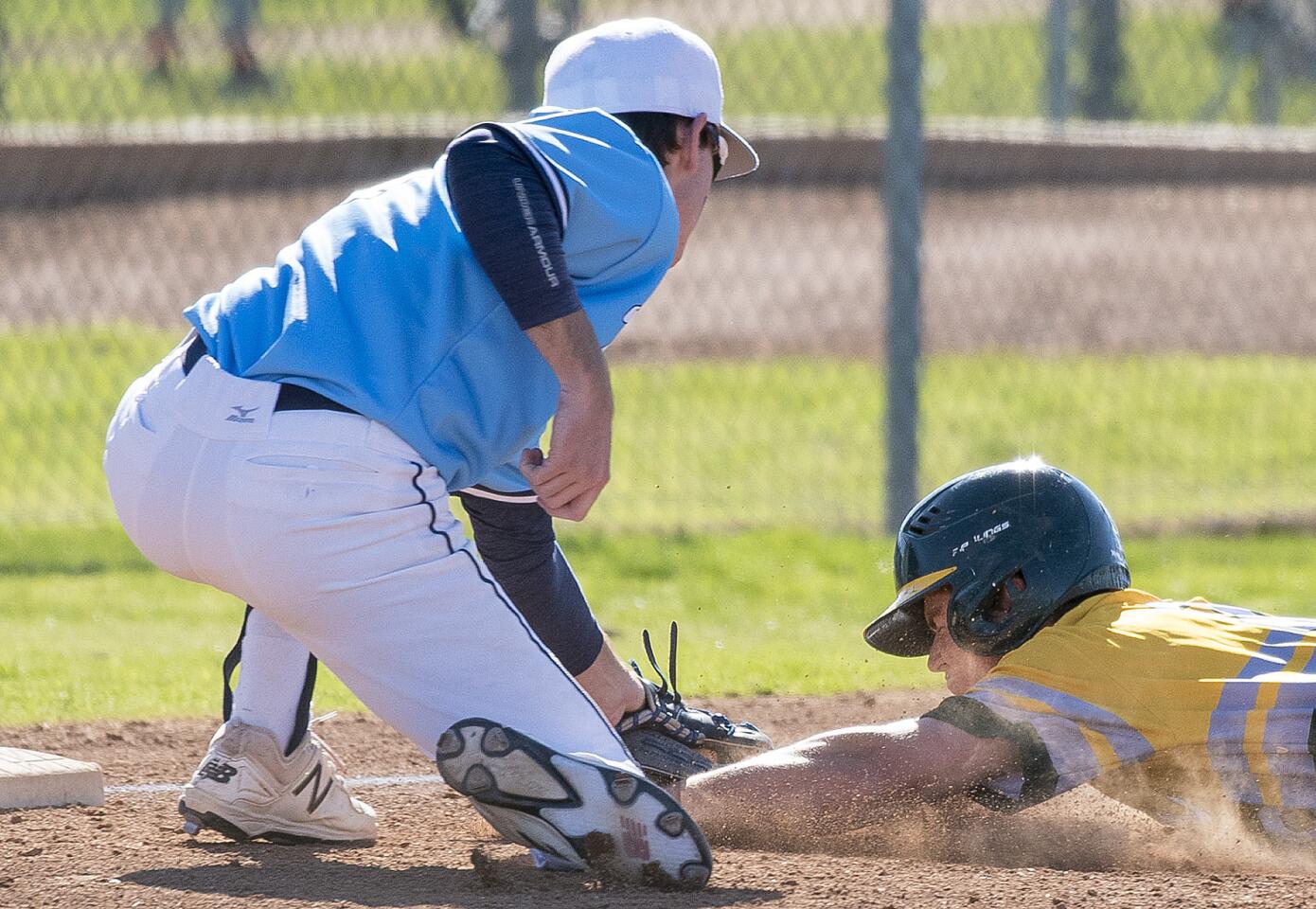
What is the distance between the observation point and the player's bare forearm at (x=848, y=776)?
342 centimetres

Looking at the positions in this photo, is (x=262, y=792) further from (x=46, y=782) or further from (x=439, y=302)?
(x=439, y=302)

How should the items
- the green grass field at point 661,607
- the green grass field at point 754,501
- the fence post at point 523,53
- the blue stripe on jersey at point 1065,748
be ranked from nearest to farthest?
the blue stripe on jersey at point 1065,748 → the green grass field at point 661,607 → the green grass field at point 754,501 → the fence post at point 523,53

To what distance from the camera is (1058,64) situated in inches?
367

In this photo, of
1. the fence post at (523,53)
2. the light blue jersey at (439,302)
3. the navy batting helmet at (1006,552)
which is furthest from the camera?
the fence post at (523,53)

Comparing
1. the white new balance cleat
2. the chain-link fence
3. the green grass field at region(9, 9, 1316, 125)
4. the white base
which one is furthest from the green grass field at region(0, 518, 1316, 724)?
the green grass field at region(9, 9, 1316, 125)

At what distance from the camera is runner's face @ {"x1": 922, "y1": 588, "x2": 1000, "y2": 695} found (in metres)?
3.79


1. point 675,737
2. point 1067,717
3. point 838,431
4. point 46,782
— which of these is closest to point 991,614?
point 1067,717

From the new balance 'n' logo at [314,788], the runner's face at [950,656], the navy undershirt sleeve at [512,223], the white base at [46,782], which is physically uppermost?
the navy undershirt sleeve at [512,223]

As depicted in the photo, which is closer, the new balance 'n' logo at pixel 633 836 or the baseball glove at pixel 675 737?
the new balance 'n' logo at pixel 633 836

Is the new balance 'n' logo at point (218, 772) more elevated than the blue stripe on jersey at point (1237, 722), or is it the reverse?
the blue stripe on jersey at point (1237, 722)

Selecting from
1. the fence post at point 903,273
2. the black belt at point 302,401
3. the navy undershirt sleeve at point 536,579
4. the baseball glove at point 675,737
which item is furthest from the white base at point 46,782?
the fence post at point 903,273

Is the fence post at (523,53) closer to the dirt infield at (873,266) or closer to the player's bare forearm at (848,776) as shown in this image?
the dirt infield at (873,266)

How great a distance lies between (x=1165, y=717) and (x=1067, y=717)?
0.58 ft

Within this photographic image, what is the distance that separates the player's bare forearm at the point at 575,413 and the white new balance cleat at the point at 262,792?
3.00ft
